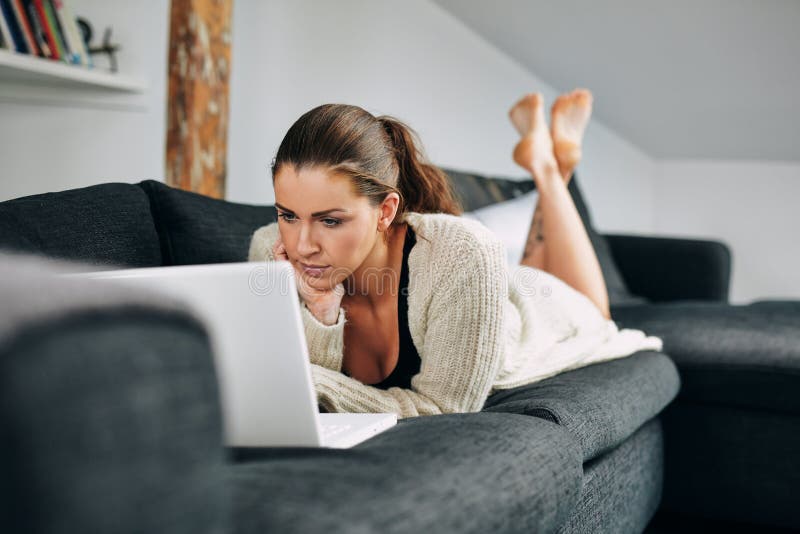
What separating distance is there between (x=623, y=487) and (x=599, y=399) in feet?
0.73

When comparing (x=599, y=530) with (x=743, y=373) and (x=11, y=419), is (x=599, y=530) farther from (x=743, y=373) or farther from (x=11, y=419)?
(x=11, y=419)

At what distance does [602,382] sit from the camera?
1488 millimetres

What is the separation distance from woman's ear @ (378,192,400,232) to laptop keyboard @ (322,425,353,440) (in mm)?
389

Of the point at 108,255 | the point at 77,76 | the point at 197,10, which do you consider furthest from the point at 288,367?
the point at 77,76

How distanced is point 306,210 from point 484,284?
1.03 ft

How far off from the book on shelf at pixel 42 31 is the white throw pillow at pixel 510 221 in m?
1.20

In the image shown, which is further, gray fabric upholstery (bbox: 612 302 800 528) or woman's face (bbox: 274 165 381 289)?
gray fabric upholstery (bbox: 612 302 800 528)

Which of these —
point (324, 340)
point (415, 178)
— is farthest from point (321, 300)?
point (415, 178)

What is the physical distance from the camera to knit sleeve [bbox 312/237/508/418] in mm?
1265

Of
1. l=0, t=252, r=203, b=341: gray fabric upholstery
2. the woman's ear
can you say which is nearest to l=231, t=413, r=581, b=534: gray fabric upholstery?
l=0, t=252, r=203, b=341: gray fabric upholstery

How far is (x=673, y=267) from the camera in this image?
108 inches

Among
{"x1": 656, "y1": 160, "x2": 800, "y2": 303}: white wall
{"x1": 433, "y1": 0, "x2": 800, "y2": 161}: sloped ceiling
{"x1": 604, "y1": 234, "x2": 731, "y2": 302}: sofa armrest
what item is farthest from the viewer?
{"x1": 656, "y1": 160, "x2": 800, "y2": 303}: white wall

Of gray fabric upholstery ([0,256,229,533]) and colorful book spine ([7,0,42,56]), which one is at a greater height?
colorful book spine ([7,0,42,56])

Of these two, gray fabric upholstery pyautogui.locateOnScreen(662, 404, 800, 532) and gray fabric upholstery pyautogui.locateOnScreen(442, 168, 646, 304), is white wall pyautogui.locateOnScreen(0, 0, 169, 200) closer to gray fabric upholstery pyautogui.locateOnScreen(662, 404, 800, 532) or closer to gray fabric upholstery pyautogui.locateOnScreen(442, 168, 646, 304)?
gray fabric upholstery pyautogui.locateOnScreen(442, 168, 646, 304)
